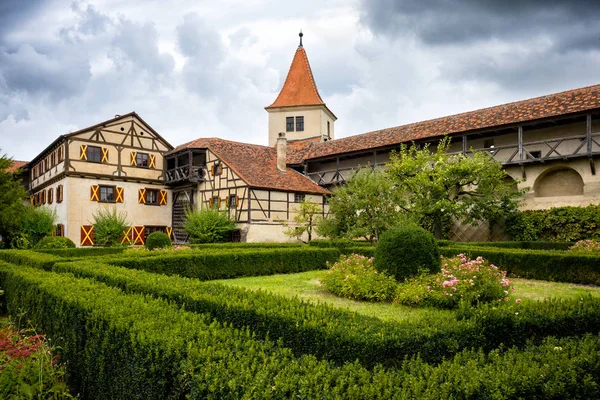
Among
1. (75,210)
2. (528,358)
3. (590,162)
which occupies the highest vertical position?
(590,162)

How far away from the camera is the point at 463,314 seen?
16.1 feet

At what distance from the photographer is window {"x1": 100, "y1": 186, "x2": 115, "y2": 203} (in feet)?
91.3

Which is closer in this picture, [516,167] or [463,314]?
[463,314]

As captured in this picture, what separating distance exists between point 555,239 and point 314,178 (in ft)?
53.7

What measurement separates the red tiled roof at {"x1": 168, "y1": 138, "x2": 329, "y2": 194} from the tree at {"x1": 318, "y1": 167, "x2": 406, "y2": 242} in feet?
22.4

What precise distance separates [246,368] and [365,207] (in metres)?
16.6

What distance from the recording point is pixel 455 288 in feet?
28.3

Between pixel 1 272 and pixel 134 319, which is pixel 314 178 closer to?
pixel 1 272

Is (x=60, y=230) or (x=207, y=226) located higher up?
(x=207, y=226)

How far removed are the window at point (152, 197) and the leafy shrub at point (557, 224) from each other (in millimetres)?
23229

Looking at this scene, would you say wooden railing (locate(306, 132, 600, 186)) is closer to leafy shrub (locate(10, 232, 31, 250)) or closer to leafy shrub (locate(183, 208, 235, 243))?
leafy shrub (locate(183, 208, 235, 243))

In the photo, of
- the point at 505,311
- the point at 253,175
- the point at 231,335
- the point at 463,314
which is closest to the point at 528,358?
the point at 463,314

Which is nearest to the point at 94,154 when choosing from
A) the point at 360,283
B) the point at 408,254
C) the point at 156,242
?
the point at 156,242

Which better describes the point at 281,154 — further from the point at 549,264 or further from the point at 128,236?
the point at 549,264
